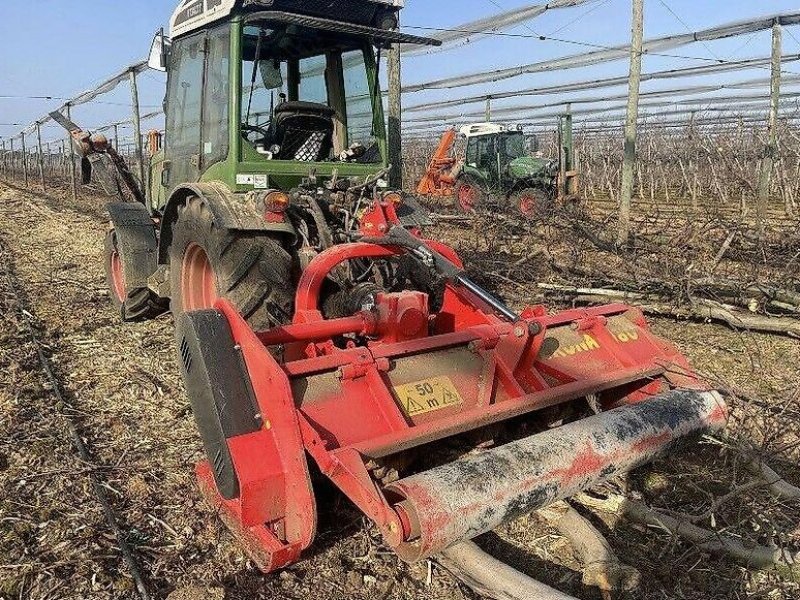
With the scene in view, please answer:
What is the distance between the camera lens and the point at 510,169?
1617 centimetres

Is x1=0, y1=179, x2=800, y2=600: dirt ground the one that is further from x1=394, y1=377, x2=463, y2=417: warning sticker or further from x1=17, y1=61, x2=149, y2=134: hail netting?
x1=17, y1=61, x2=149, y2=134: hail netting

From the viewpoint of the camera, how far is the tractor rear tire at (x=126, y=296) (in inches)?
221

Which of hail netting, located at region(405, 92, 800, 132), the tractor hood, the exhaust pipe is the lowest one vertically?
the exhaust pipe

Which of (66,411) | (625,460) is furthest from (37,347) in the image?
(625,460)

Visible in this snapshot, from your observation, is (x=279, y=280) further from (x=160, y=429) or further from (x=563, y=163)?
(x=563, y=163)

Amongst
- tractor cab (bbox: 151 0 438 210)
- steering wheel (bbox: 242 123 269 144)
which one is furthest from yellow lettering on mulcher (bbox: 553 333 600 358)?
steering wheel (bbox: 242 123 269 144)

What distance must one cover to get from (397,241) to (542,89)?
62.4ft

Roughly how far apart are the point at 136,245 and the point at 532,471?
4.20 m

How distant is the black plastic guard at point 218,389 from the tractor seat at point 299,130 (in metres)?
1.95

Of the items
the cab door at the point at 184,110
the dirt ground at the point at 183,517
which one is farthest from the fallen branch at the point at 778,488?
the cab door at the point at 184,110

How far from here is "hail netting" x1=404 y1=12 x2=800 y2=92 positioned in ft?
37.4

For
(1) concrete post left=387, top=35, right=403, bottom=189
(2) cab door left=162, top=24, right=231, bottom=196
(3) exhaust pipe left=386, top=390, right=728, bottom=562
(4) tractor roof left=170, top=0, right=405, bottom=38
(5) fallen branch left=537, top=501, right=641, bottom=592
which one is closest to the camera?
(3) exhaust pipe left=386, top=390, right=728, bottom=562

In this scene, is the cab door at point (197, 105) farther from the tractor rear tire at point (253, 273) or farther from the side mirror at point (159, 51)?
the tractor rear tire at point (253, 273)

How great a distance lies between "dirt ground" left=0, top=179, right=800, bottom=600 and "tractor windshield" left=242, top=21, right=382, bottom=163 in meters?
1.87
